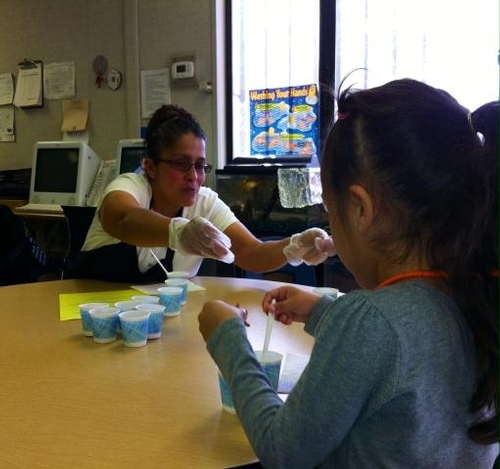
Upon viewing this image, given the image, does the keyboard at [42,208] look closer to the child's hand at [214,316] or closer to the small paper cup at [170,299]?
the small paper cup at [170,299]

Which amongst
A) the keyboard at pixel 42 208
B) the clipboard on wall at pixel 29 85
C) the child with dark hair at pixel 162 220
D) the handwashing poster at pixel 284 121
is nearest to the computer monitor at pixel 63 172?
the keyboard at pixel 42 208

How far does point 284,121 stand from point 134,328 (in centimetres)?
235

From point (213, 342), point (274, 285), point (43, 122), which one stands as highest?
point (43, 122)

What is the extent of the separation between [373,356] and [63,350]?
2.59 ft

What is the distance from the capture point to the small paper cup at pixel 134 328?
3.93 ft

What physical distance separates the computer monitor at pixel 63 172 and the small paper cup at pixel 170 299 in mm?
2242

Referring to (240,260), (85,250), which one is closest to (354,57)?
(240,260)

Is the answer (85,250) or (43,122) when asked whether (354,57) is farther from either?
(43,122)

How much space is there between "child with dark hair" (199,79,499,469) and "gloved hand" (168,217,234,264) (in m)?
0.81

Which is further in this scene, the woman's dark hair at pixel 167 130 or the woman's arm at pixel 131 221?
the woman's dark hair at pixel 167 130

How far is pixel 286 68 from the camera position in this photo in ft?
10.8

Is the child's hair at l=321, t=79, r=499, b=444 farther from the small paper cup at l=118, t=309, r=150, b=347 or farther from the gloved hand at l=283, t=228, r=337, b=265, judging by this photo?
the gloved hand at l=283, t=228, r=337, b=265

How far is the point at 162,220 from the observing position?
170 centimetres

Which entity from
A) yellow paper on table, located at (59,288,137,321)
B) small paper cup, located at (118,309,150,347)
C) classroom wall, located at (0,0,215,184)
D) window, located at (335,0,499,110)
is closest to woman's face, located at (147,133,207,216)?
yellow paper on table, located at (59,288,137,321)
